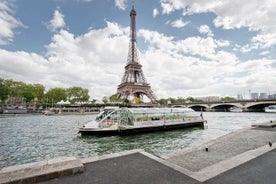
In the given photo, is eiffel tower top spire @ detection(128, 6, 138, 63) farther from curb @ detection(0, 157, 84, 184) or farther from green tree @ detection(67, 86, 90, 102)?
curb @ detection(0, 157, 84, 184)

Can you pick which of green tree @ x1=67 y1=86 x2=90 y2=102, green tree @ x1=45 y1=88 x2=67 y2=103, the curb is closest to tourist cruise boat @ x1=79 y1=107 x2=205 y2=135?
the curb

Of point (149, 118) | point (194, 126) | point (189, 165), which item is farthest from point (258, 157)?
point (194, 126)

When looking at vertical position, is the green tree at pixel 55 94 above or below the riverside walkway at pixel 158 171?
above

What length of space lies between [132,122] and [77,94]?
269ft

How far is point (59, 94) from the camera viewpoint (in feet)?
286

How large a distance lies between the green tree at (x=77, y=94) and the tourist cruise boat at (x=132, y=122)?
77549mm

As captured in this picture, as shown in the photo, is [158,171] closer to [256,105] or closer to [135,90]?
[135,90]

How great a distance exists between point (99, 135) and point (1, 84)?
76372 mm

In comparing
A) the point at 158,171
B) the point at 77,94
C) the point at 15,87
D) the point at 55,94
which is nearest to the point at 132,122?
the point at 158,171

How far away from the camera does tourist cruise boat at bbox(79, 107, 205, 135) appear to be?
1830cm

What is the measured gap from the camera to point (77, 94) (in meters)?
→ 93.4

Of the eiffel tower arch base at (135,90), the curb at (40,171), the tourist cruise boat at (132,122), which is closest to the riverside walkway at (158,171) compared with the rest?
the curb at (40,171)

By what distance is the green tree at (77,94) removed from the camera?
9312 centimetres

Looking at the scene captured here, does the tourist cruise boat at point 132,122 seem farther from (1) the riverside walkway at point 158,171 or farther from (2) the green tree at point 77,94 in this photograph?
(2) the green tree at point 77,94
